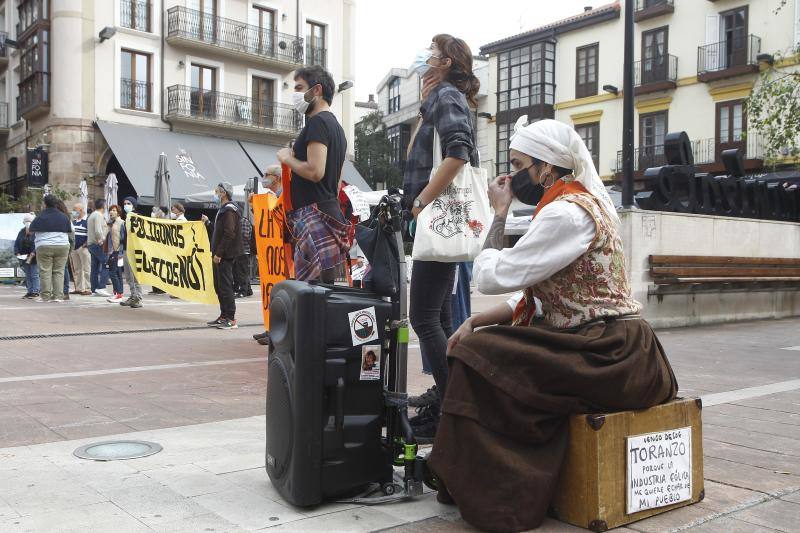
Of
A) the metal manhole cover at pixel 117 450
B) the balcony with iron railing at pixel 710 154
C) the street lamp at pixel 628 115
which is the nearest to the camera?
the metal manhole cover at pixel 117 450

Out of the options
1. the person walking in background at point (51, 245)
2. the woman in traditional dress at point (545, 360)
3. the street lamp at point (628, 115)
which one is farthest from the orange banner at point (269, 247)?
the person walking in background at point (51, 245)

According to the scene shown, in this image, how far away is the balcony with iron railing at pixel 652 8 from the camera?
3475 centimetres

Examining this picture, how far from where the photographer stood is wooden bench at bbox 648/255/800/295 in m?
10.2

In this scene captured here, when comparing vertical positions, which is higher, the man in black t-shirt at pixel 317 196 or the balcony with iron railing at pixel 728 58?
the balcony with iron railing at pixel 728 58

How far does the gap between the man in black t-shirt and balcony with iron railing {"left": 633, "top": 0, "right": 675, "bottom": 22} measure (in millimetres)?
33757

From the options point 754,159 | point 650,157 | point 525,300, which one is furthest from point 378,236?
point 650,157

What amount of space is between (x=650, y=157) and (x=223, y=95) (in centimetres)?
1821

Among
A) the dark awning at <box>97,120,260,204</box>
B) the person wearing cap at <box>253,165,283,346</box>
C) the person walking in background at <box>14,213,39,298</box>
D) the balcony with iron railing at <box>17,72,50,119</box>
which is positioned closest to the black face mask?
the person wearing cap at <box>253,165,283,346</box>

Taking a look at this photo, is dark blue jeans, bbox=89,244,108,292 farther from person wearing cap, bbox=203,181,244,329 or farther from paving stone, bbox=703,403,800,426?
paving stone, bbox=703,403,800,426

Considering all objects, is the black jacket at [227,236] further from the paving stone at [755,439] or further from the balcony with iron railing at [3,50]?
the balcony with iron railing at [3,50]

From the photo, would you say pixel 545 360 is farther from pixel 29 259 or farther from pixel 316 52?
pixel 316 52

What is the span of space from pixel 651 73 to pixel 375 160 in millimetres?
14506

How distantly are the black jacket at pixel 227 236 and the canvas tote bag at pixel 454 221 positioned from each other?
5921mm

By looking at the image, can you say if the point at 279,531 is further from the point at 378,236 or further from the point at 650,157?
the point at 650,157
